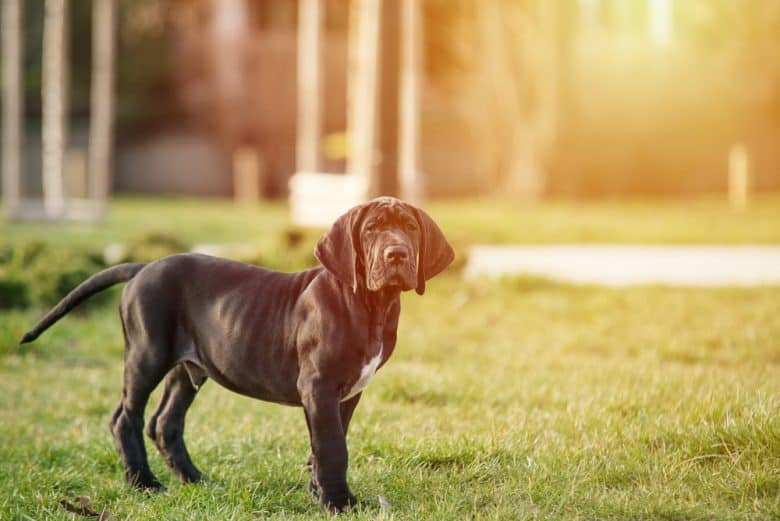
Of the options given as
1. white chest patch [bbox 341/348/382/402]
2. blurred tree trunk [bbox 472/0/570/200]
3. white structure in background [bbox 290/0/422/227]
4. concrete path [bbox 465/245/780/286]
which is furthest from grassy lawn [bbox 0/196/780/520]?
blurred tree trunk [bbox 472/0/570/200]

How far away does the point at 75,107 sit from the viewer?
3281 cm

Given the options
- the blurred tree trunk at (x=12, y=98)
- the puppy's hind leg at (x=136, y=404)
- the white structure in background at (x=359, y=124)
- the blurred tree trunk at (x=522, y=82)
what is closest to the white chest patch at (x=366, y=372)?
the puppy's hind leg at (x=136, y=404)

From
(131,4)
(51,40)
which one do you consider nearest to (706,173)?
(131,4)

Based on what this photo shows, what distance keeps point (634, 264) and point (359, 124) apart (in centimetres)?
548

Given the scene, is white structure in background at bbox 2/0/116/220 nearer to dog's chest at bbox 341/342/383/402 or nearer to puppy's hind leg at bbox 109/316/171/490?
puppy's hind leg at bbox 109/316/171/490

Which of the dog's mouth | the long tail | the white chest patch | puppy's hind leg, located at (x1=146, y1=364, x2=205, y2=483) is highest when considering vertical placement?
the dog's mouth

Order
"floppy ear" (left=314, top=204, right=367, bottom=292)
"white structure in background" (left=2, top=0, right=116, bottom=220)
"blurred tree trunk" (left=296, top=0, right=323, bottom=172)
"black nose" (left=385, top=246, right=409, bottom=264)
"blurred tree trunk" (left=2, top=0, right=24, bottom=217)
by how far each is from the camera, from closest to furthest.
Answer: "black nose" (left=385, top=246, right=409, bottom=264) → "floppy ear" (left=314, top=204, right=367, bottom=292) → "blurred tree trunk" (left=2, top=0, right=24, bottom=217) → "white structure in background" (left=2, top=0, right=116, bottom=220) → "blurred tree trunk" (left=296, top=0, right=323, bottom=172)

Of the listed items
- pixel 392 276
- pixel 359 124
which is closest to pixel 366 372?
pixel 392 276

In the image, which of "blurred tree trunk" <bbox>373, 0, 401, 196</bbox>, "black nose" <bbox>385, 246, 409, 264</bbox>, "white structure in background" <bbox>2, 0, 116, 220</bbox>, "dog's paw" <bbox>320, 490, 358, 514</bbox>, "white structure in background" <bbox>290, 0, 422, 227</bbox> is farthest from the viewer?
"white structure in background" <bbox>2, 0, 116, 220</bbox>

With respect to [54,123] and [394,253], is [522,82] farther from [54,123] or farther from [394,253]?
[394,253]

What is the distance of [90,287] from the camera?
443cm

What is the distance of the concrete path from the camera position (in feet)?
36.4

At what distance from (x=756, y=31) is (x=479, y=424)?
23520 millimetres

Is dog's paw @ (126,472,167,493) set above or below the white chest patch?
below
